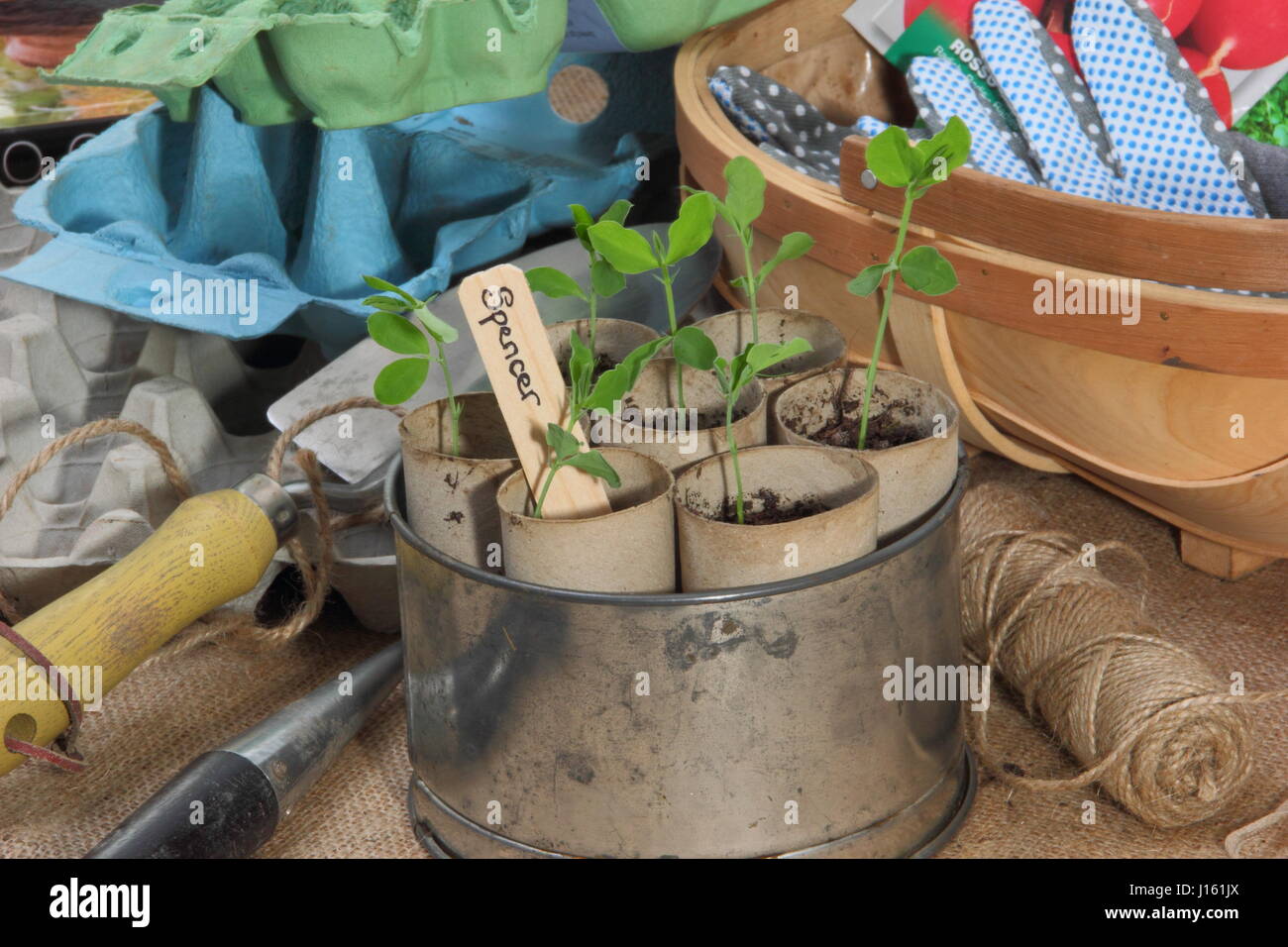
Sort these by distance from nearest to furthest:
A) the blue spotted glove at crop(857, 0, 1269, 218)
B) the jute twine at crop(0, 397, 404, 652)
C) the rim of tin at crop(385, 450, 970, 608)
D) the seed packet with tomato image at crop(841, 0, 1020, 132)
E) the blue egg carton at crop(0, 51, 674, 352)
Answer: the rim of tin at crop(385, 450, 970, 608) → the jute twine at crop(0, 397, 404, 652) → the blue egg carton at crop(0, 51, 674, 352) → the blue spotted glove at crop(857, 0, 1269, 218) → the seed packet with tomato image at crop(841, 0, 1020, 132)

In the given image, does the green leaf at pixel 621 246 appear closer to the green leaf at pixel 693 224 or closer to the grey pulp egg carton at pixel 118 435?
the green leaf at pixel 693 224

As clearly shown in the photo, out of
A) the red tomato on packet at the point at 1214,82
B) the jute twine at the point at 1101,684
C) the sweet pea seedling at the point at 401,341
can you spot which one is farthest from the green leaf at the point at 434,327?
the red tomato on packet at the point at 1214,82

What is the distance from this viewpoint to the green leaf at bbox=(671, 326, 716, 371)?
57 cm

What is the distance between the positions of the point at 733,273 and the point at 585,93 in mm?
247

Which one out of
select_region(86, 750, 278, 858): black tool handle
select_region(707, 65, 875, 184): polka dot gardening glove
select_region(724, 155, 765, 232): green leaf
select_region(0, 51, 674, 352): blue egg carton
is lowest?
select_region(86, 750, 278, 858): black tool handle

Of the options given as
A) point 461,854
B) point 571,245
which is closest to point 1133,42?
point 571,245

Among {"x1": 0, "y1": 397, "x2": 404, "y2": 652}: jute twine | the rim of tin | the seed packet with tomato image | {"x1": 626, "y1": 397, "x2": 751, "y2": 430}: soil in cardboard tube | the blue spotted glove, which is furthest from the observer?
the seed packet with tomato image

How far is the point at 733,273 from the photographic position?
3.20ft

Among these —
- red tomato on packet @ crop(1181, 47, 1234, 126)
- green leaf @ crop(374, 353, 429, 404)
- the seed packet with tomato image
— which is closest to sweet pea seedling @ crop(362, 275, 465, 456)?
green leaf @ crop(374, 353, 429, 404)

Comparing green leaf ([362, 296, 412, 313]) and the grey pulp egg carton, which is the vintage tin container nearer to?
green leaf ([362, 296, 412, 313])

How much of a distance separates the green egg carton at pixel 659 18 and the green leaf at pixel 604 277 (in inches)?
14.8

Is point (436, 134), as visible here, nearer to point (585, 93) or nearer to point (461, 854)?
point (585, 93)

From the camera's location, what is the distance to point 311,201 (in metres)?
0.93

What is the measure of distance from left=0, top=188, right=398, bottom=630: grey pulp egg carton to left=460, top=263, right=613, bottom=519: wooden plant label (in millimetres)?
263
